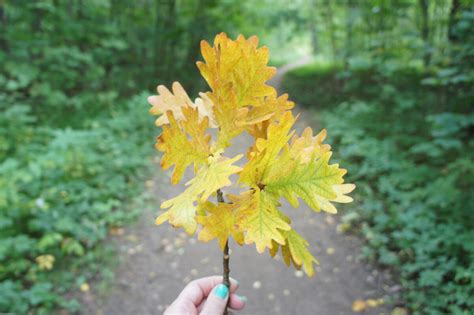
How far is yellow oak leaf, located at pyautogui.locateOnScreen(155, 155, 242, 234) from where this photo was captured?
0.81 metres

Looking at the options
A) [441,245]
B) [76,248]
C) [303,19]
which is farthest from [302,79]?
Result: [76,248]

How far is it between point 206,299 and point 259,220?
83cm

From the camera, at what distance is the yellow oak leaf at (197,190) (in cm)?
81

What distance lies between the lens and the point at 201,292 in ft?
4.99

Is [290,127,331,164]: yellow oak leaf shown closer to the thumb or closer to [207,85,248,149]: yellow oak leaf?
[207,85,248,149]: yellow oak leaf

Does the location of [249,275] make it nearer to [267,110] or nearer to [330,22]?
[267,110]

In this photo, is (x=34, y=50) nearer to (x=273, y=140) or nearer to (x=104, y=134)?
(x=104, y=134)

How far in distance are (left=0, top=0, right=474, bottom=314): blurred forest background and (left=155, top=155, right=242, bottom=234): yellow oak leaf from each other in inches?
74.3

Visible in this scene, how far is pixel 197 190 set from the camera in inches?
33.3

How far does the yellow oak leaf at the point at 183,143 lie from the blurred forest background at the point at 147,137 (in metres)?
1.87

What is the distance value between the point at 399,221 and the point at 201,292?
3170mm

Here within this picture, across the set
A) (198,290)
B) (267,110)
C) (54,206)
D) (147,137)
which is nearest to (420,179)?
(198,290)

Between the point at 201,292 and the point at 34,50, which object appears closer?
the point at 201,292

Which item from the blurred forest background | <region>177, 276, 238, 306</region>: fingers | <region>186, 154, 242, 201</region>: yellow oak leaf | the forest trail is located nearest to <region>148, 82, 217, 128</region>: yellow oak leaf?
<region>186, 154, 242, 201</region>: yellow oak leaf
